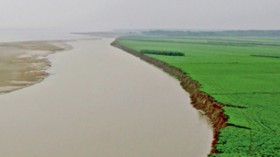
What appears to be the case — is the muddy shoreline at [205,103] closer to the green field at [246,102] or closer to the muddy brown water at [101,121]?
the green field at [246,102]

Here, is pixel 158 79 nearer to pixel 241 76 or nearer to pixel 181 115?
pixel 241 76

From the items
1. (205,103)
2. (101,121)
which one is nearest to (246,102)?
(205,103)

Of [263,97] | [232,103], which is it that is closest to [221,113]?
[232,103]

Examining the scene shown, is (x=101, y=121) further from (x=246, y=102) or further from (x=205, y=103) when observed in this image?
(x=246, y=102)

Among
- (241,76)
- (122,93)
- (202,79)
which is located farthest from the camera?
(241,76)

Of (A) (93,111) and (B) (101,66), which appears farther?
(B) (101,66)

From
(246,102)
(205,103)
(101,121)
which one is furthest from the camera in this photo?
(205,103)

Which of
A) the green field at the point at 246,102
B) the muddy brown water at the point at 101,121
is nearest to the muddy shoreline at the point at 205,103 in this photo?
the green field at the point at 246,102

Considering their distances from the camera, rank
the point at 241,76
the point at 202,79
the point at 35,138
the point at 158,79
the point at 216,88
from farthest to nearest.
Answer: the point at 158,79, the point at 241,76, the point at 202,79, the point at 216,88, the point at 35,138

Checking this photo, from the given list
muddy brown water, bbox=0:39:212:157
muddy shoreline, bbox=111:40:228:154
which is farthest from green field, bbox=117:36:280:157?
muddy brown water, bbox=0:39:212:157
